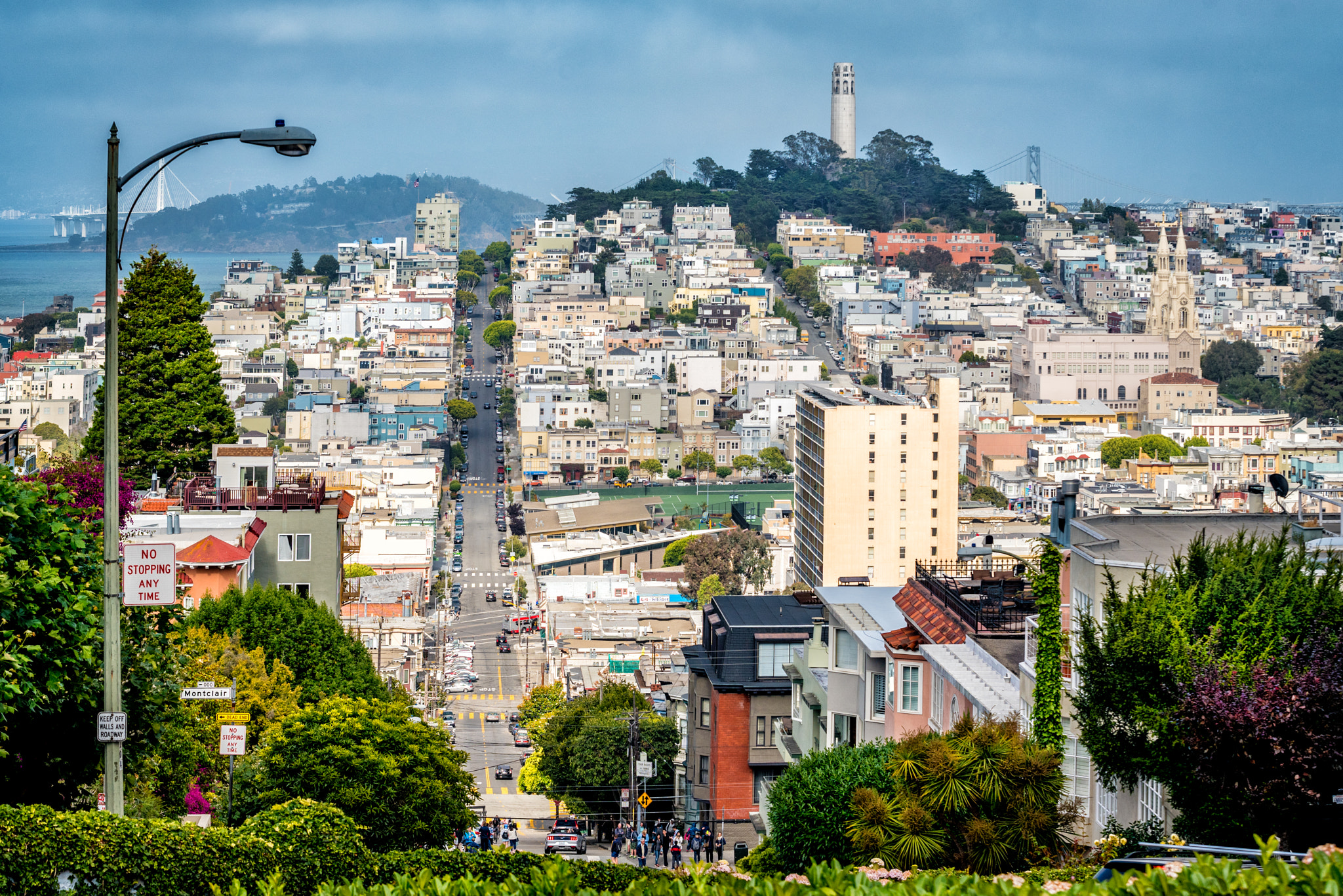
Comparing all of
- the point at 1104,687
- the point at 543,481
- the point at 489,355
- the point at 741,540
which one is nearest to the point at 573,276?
the point at 489,355

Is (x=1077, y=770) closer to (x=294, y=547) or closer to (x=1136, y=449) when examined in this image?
(x=294, y=547)

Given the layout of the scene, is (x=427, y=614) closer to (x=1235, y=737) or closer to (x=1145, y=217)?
(x=1235, y=737)

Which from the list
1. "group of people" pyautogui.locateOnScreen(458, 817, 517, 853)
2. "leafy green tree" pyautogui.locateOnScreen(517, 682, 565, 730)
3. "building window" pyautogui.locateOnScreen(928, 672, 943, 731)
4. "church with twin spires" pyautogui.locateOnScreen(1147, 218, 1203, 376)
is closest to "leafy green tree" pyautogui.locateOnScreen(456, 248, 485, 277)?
"church with twin spires" pyautogui.locateOnScreen(1147, 218, 1203, 376)

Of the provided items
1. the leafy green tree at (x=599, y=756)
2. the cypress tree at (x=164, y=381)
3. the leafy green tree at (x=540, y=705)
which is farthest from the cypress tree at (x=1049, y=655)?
the leafy green tree at (x=540, y=705)

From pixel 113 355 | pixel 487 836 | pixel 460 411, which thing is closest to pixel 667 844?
pixel 487 836

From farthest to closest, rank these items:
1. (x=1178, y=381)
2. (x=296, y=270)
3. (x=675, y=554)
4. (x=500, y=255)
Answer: (x=296, y=270)
(x=500, y=255)
(x=1178, y=381)
(x=675, y=554)

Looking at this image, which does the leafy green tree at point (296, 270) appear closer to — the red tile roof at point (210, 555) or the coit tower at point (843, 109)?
the coit tower at point (843, 109)

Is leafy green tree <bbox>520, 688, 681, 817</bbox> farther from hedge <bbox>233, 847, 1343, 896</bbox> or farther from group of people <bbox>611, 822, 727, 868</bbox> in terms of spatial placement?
hedge <bbox>233, 847, 1343, 896</bbox>
